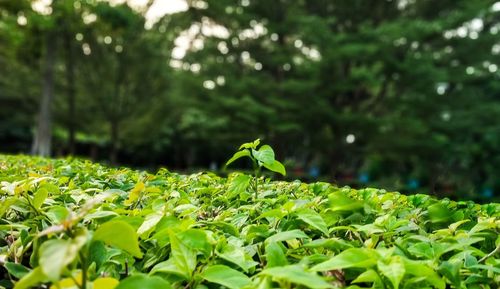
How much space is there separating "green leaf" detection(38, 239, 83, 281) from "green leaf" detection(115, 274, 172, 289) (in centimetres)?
14

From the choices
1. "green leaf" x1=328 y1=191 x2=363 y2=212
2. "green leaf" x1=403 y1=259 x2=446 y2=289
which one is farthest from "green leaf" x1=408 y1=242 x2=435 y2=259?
"green leaf" x1=328 y1=191 x2=363 y2=212

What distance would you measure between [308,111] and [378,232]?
13.3 m

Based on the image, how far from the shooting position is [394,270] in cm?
80

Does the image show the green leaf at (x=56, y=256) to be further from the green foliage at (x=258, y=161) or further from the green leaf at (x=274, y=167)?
the green leaf at (x=274, y=167)

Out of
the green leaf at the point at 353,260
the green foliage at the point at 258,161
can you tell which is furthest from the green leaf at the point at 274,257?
the green foliage at the point at 258,161

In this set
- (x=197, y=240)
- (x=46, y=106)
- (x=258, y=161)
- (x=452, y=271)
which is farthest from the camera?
(x=46, y=106)

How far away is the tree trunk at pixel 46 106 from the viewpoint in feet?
44.1

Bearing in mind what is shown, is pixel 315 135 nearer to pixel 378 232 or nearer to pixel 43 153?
pixel 43 153

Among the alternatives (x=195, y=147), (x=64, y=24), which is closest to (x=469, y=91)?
(x=64, y=24)

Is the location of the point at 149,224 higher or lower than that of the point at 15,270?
higher

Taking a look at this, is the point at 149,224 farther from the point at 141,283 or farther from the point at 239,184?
the point at 239,184

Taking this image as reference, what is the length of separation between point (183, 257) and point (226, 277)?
0.12 m

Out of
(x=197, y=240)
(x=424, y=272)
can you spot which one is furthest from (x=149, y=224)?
(x=424, y=272)

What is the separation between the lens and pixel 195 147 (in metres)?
26.9
